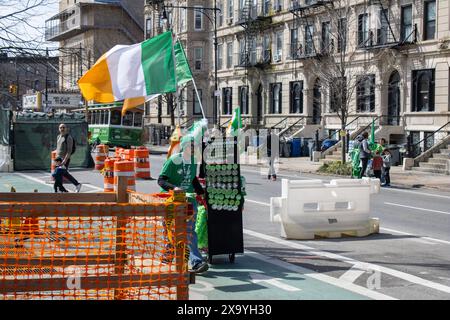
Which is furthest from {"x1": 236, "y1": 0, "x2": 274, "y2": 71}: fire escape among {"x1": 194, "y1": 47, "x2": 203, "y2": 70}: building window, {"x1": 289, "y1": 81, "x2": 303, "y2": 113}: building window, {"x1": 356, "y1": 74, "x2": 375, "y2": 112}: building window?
{"x1": 356, "y1": 74, "x2": 375, "y2": 112}: building window

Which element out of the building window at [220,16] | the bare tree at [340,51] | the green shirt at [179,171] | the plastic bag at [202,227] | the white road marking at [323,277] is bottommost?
the white road marking at [323,277]

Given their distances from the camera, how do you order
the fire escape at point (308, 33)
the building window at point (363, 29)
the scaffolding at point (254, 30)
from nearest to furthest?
1. the building window at point (363, 29)
2. the fire escape at point (308, 33)
3. the scaffolding at point (254, 30)

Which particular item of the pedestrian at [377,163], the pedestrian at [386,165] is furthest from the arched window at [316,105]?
the pedestrian at [377,163]

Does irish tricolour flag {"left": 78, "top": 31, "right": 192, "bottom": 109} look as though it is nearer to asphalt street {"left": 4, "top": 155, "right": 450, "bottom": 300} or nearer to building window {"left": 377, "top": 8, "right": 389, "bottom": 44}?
asphalt street {"left": 4, "top": 155, "right": 450, "bottom": 300}

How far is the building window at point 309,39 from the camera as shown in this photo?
43.2m

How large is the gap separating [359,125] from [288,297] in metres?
32.1

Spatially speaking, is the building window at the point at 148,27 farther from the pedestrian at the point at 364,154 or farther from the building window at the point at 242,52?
the pedestrian at the point at 364,154

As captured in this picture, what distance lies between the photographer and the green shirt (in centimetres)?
900

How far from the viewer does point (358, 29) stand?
39125 mm

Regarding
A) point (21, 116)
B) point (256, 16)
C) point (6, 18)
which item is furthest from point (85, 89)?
point (256, 16)

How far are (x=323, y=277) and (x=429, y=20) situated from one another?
28.8m

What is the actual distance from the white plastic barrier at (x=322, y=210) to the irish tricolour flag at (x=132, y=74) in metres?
2.90

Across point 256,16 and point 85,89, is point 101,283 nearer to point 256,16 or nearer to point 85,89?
point 85,89

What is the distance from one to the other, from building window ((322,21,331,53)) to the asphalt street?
84.4 ft
